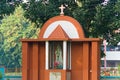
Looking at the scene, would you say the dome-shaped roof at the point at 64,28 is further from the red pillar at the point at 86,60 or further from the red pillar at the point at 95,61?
the red pillar at the point at 95,61

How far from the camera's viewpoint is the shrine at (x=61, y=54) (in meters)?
24.9

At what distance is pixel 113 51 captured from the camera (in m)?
93.4

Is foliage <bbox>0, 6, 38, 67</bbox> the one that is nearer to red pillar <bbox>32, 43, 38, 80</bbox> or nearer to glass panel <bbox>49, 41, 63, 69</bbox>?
red pillar <bbox>32, 43, 38, 80</bbox>

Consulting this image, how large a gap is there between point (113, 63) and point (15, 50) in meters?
28.5

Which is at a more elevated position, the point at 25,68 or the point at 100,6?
the point at 100,6

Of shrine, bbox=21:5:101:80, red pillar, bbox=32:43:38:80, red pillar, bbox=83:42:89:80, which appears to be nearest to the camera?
shrine, bbox=21:5:101:80

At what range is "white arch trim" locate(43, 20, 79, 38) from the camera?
2542cm

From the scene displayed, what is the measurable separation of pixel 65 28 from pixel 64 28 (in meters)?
0.05

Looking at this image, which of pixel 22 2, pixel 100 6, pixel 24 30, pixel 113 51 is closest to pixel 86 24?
pixel 100 6

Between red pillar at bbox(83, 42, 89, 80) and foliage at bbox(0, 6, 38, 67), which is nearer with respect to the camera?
red pillar at bbox(83, 42, 89, 80)

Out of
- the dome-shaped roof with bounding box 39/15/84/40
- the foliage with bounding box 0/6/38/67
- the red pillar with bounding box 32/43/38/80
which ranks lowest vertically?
the red pillar with bounding box 32/43/38/80

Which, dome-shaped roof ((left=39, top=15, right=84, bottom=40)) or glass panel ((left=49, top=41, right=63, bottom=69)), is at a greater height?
dome-shaped roof ((left=39, top=15, right=84, bottom=40))

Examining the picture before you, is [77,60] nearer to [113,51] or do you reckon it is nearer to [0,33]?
[0,33]

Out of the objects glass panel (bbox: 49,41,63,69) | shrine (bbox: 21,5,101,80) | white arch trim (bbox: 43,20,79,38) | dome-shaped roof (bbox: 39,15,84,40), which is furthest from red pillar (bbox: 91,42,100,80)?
glass panel (bbox: 49,41,63,69)
